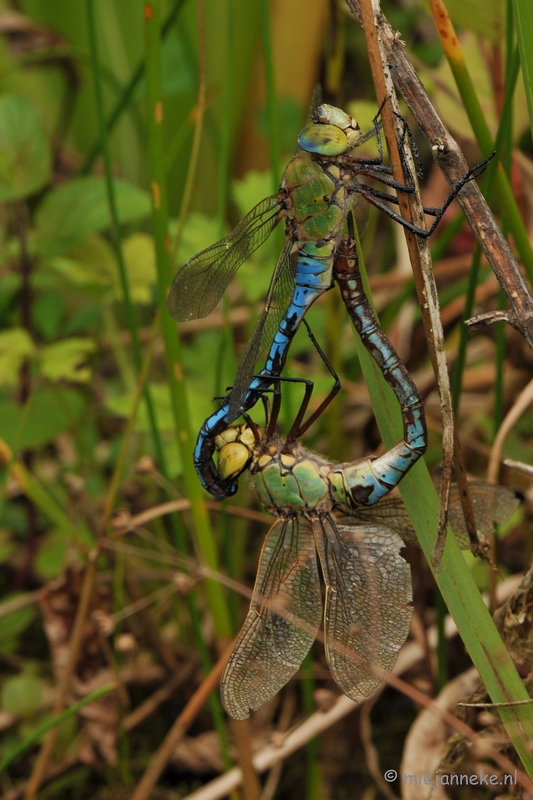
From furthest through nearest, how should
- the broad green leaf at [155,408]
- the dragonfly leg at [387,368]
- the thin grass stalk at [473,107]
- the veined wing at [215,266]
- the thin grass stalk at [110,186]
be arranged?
the broad green leaf at [155,408]
the thin grass stalk at [110,186]
the veined wing at [215,266]
the dragonfly leg at [387,368]
the thin grass stalk at [473,107]

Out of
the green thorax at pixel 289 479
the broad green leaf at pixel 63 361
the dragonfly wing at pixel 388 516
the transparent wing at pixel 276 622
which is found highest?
the broad green leaf at pixel 63 361

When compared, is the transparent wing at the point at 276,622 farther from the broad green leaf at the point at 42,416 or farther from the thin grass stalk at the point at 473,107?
the broad green leaf at the point at 42,416

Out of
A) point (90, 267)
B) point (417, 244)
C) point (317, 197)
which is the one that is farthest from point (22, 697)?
point (417, 244)

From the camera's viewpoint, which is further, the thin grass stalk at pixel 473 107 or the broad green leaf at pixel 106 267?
the broad green leaf at pixel 106 267

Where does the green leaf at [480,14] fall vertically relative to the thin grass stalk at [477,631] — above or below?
above

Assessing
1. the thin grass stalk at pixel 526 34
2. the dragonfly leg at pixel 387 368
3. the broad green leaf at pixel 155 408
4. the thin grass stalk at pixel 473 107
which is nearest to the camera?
the thin grass stalk at pixel 526 34

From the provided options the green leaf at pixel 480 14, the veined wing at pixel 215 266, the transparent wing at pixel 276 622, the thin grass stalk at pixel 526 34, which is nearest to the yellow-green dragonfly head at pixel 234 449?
the transparent wing at pixel 276 622
